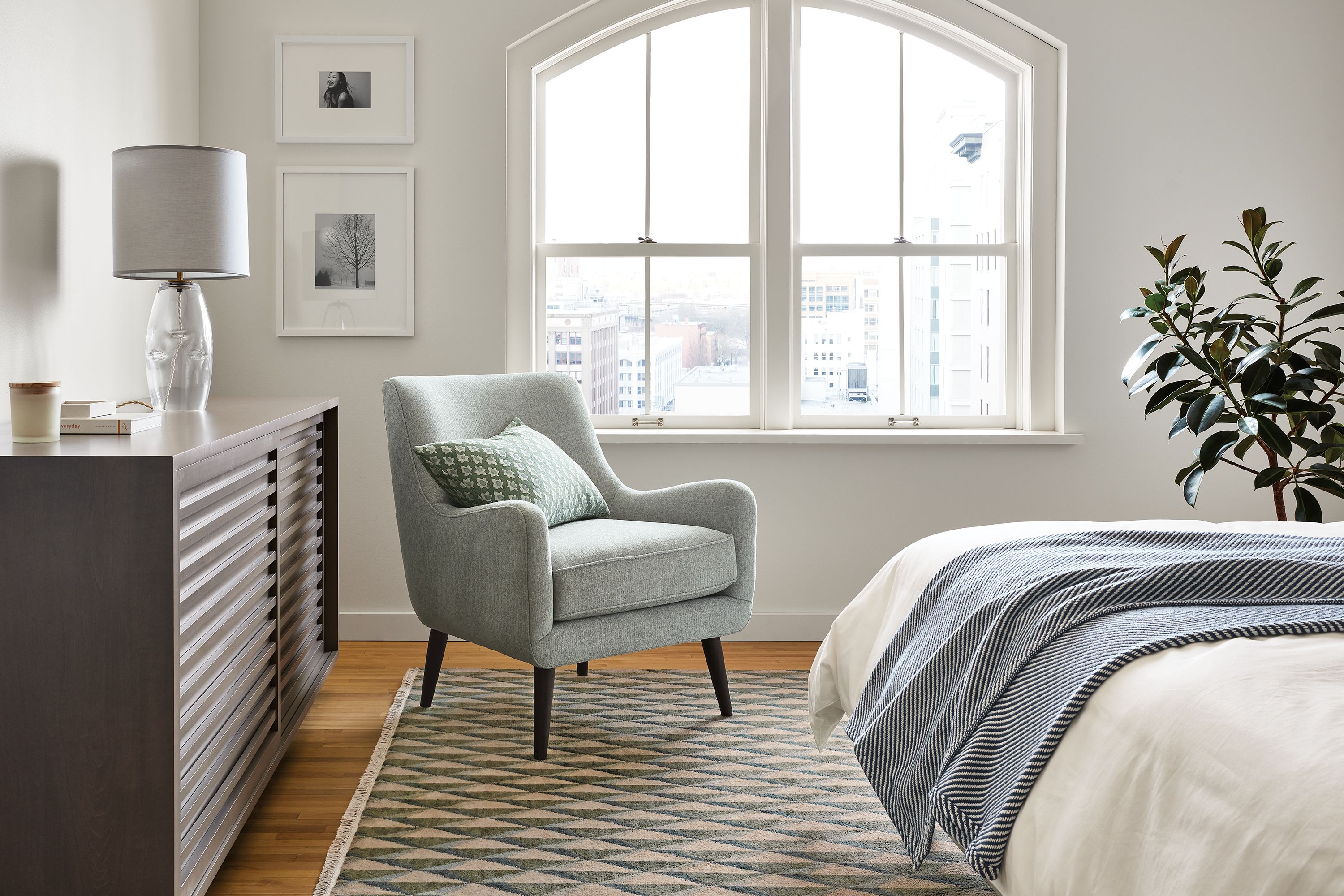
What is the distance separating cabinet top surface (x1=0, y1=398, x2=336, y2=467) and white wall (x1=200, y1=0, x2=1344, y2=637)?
41.2 inches

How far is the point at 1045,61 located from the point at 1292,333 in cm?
131

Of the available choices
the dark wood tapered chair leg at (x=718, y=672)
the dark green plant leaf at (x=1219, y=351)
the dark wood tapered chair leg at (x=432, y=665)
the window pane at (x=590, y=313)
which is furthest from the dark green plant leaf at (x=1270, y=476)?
the dark wood tapered chair leg at (x=432, y=665)

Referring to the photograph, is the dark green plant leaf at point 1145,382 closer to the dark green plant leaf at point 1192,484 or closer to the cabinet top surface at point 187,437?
the dark green plant leaf at point 1192,484

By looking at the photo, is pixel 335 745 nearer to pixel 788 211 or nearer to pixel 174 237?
pixel 174 237

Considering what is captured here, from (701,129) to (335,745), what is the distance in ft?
7.90

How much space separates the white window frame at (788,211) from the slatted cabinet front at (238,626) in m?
1.32

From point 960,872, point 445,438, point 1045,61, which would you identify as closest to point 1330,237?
point 1045,61

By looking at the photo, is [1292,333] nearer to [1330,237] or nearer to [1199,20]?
[1330,237]

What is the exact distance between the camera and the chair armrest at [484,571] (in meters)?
2.33

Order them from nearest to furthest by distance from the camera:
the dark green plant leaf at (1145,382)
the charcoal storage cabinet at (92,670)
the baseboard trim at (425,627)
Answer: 1. the charcoal storage cabinet at (92,670)
2. the dark green plant leaf at (1145,382)
3. the baseboard trim at (425,627)

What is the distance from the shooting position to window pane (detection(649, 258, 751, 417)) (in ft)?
12.1

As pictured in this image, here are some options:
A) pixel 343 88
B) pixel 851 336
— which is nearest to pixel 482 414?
pixel 343 88

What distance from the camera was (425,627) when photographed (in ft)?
11.5

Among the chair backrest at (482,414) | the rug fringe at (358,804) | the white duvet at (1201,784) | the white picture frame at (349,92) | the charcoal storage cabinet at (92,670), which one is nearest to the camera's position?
the white duvet at (1201,784)
